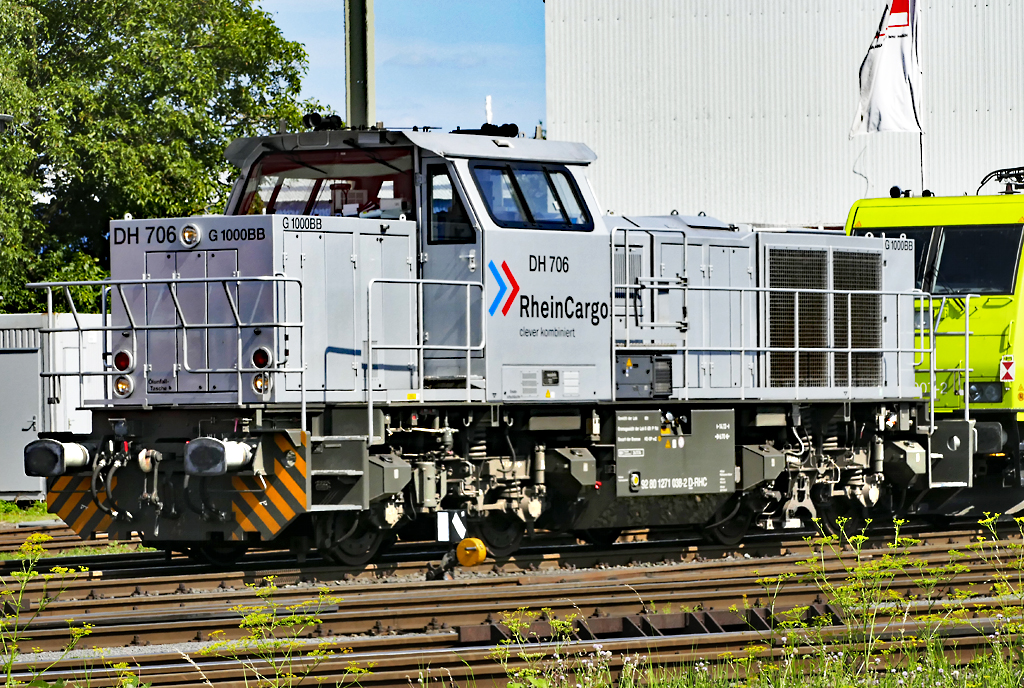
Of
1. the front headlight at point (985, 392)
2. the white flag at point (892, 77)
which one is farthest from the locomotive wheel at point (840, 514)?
the white flag at point (892, 77)

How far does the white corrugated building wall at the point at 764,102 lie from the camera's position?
28.1 meters

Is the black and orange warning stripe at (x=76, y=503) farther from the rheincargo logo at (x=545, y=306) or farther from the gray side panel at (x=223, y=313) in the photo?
the rheincargo logo at (x=545, y=306)

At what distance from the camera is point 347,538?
35.6ft

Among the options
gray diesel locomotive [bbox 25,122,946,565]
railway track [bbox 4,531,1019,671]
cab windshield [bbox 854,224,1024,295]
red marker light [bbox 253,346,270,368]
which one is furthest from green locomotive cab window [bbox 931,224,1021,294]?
red marker light [bbox 253,346,270,368]

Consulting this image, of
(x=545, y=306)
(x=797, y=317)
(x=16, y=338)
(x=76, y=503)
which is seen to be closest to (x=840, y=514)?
(x=797, y=317)

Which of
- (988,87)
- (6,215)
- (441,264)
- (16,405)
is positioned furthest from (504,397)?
(988,87)

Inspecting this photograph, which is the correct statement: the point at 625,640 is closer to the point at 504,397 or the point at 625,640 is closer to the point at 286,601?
the point at 286,601

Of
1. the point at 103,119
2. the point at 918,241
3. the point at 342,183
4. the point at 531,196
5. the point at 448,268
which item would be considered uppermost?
the point at 103,119

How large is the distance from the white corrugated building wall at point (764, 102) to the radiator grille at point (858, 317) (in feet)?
50.0

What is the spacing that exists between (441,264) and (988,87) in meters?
20.7

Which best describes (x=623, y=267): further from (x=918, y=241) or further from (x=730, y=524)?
(x=918, y=241)

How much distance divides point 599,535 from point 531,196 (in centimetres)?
349

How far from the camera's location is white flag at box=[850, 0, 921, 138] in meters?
26.5

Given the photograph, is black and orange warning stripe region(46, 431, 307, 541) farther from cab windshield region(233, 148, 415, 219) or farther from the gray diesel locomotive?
cab windshield region(233, 148, 415, 219)
